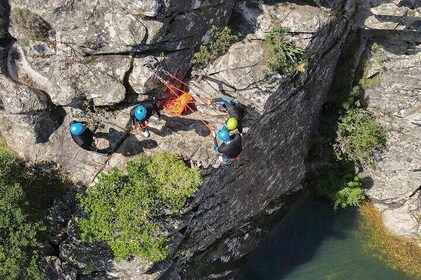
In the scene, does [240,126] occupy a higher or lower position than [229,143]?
higher

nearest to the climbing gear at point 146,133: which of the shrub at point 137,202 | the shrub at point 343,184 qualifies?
the shrub at point 137,202

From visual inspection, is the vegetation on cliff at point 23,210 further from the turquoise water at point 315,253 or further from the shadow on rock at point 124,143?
the turquoise water at point 315,253

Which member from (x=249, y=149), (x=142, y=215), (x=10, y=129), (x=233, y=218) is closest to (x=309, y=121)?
(x=249, y=149)

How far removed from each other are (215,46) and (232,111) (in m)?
2.08

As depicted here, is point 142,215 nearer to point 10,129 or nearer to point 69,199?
point 69,199

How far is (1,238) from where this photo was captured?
1205 cm

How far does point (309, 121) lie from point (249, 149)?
3.82 meters

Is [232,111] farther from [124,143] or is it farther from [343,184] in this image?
[343,184]

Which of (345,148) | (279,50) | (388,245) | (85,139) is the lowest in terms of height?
(388,245)

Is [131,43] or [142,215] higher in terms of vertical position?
[131,43]

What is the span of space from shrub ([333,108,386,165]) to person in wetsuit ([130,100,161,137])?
8608mm

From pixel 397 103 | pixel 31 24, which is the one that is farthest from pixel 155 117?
pixel 397 103

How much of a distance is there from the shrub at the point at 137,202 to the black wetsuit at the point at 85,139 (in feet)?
3.14

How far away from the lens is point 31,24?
38.4 feet
